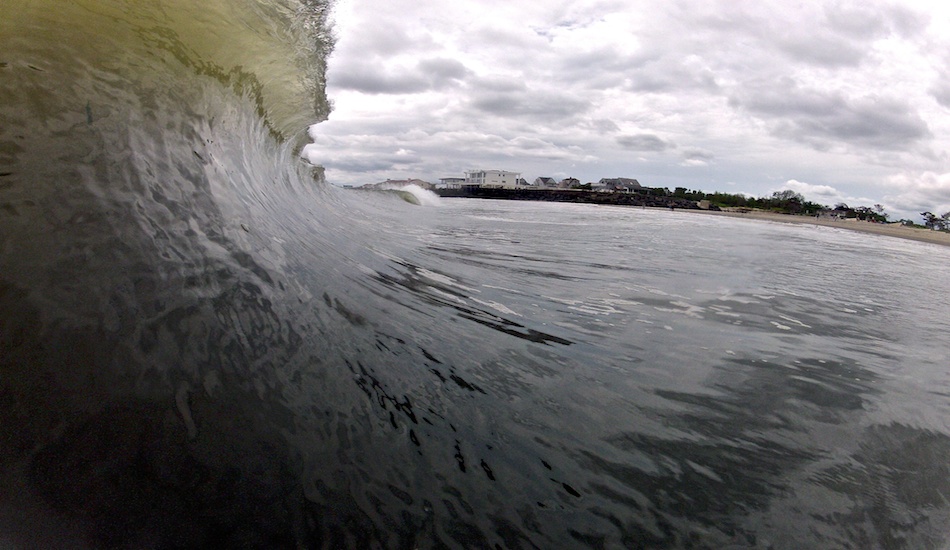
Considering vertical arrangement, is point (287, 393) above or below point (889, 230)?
below

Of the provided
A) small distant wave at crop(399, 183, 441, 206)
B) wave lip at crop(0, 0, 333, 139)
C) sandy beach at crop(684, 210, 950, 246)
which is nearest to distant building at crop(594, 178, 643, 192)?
sandy beach at crop(684, 210, 950, 246)

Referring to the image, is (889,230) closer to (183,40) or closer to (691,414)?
(691,414)

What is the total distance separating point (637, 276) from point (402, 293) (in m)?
3.50

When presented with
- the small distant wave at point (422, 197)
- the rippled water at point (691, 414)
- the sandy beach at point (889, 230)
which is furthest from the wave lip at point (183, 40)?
the sandy beach at point (889, 230)

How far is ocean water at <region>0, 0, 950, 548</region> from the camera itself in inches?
48.8

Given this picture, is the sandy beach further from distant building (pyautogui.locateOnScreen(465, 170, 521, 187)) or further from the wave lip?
distant building (pyautogui.locateOnScreen(465, 170, 521, 187))

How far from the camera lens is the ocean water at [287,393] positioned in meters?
1.24

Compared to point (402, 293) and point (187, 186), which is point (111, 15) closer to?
point (187, 186)

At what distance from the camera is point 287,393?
1673 mm

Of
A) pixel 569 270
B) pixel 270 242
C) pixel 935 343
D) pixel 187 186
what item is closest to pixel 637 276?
pixel 569 270

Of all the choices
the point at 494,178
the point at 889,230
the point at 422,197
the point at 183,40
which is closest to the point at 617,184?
the point at 494,178

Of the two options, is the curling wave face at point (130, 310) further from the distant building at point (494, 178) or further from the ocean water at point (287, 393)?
the distant building at point (494, 178)

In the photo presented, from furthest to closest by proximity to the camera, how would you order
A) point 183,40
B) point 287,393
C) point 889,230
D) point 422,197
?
point 889,230, point 422,197, point 183,40, point 287,393

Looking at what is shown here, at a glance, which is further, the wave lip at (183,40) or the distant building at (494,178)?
the distant building at (494,178)
